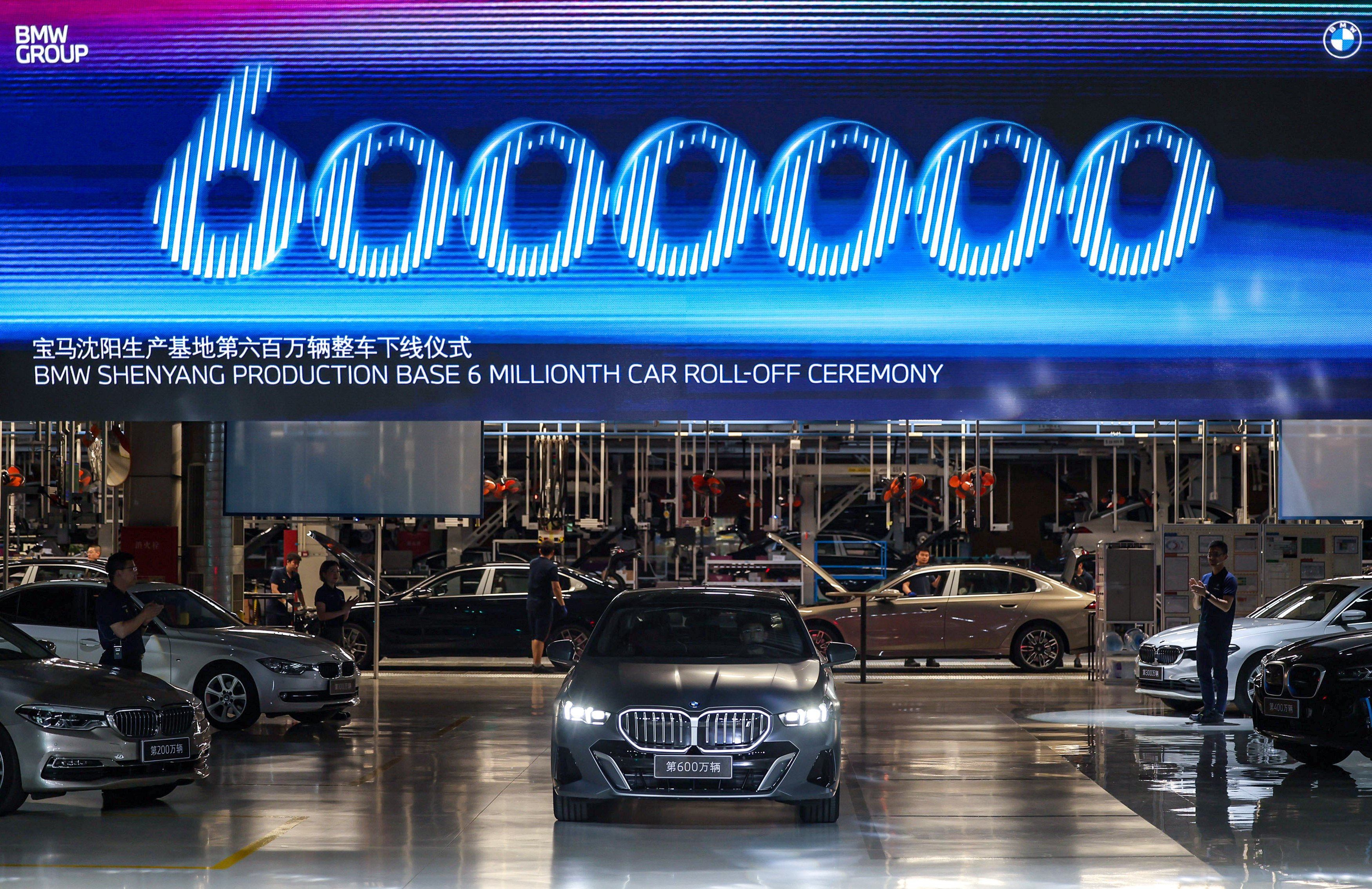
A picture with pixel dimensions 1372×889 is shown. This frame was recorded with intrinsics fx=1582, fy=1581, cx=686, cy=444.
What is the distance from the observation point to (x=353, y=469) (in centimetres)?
1683

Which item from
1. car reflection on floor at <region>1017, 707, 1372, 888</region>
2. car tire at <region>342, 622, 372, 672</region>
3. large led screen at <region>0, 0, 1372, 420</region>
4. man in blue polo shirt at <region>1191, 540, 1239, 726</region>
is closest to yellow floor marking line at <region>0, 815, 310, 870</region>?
large led screen at <region>0, 0, 1372, 420</region>

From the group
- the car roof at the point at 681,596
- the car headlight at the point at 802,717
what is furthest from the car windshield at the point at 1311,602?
the car headlight at the point at 802,717

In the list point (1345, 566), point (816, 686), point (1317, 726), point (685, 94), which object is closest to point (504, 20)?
point (685, 94)

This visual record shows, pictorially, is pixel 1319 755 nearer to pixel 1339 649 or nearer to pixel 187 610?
pixel 1339 649

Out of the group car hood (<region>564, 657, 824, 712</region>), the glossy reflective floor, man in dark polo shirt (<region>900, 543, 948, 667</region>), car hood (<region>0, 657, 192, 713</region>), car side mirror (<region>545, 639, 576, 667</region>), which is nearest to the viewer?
the glossy reflective floor

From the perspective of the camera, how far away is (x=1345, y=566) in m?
18.4

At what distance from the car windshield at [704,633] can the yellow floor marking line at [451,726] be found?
13.9 ft

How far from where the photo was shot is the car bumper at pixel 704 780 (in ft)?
26.6

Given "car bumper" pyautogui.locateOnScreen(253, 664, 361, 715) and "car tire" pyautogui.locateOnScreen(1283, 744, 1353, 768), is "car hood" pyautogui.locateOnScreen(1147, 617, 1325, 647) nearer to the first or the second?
"car tire" pyautogui.locateOnScreen(1283, 744, 1353, 768)

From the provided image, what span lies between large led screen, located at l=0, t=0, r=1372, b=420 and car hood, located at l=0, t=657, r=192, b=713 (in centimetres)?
251

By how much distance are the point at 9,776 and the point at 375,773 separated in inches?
110

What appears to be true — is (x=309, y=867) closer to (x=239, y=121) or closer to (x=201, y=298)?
(x=201, y=298)

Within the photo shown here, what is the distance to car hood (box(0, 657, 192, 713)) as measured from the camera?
8711 millimetres

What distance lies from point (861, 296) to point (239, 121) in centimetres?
471
